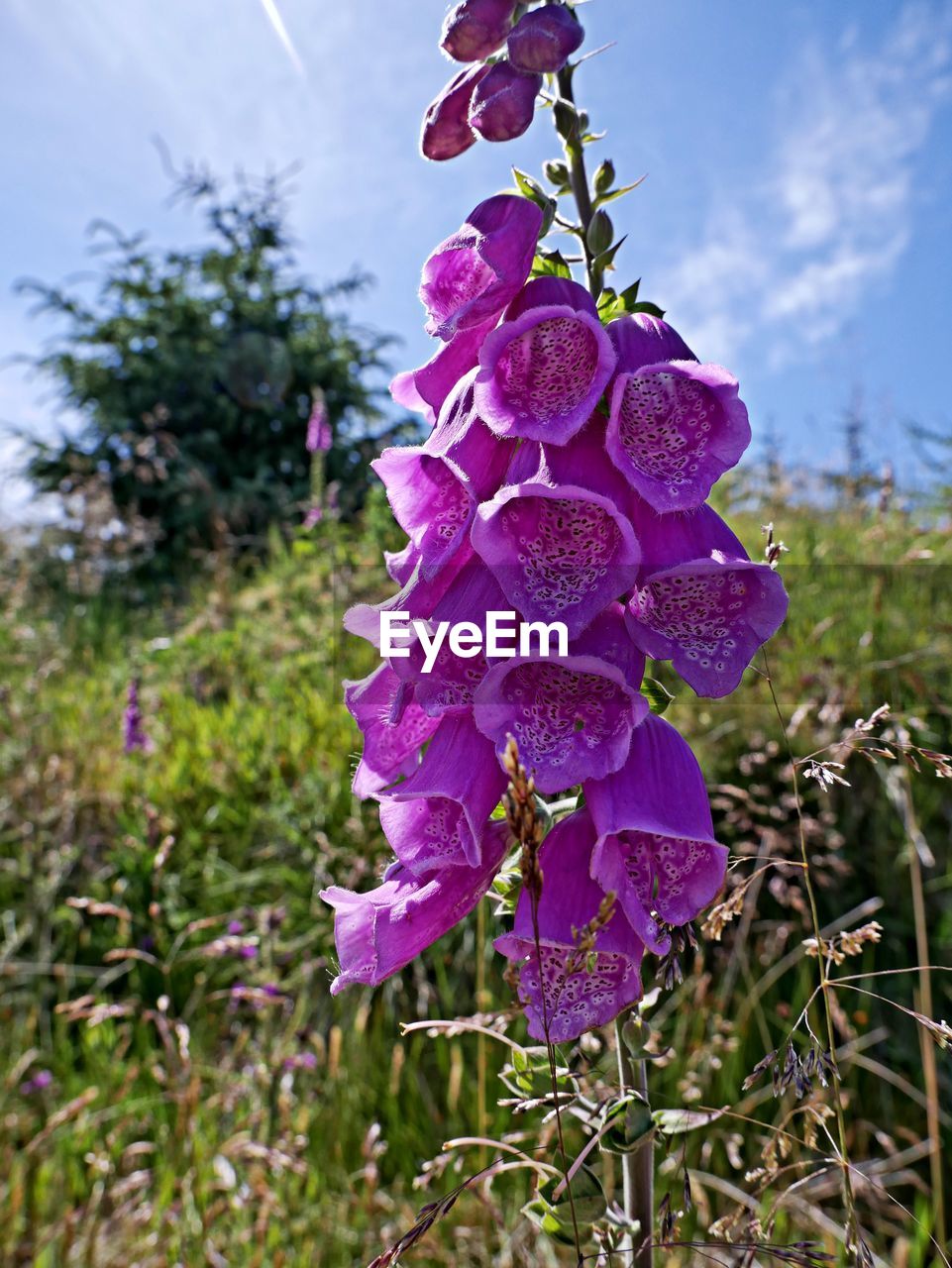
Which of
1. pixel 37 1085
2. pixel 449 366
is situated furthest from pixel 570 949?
pixel 37 1085

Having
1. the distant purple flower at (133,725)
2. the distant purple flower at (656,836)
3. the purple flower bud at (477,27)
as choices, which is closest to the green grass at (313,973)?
the distant purple flower at (133,725)

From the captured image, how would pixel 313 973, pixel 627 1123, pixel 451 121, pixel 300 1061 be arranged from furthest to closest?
1. pixel 313 973
2. pixel 300 1061
3. pixel 451 121
4. pixel 627 1123

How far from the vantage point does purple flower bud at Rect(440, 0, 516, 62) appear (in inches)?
40.1

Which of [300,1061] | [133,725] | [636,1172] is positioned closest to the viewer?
[636,1172]

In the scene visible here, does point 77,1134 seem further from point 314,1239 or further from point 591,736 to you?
point 591,736

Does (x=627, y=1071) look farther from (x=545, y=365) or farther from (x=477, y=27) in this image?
(x=477, y=27)

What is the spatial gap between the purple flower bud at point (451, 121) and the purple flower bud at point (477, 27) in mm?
27

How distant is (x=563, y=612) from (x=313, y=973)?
233 cm

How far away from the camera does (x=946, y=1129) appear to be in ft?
8.19

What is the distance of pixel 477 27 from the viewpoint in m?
1.02

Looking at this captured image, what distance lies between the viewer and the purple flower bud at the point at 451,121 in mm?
1069

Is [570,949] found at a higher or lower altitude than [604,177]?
lower

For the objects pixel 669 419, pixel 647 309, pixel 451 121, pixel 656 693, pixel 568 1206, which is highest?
pixel 451 121

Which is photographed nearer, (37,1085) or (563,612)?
(563,612)
